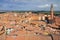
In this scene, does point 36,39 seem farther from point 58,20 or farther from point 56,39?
point 58,20

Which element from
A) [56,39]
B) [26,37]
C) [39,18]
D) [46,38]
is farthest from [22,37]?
[39,18]

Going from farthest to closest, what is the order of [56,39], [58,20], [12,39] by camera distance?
[58,20], [12,39], [56,39]

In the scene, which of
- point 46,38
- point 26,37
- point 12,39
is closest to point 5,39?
point 12,39

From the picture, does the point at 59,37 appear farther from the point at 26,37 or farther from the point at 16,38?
the point at 16,38

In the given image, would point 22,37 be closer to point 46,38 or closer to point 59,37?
point 46,38

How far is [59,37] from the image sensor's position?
13.9 ft

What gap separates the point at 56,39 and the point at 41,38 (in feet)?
1.97

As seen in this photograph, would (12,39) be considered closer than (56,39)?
No

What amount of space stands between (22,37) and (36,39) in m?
0.51

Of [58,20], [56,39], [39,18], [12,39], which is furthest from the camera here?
[39,18]

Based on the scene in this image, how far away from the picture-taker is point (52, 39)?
4227mm

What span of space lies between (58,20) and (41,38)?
12.8m

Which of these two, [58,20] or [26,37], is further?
[58,20]

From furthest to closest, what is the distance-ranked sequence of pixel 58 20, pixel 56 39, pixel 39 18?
pixel 39 18, pixel 58 20, pixel 56 39
